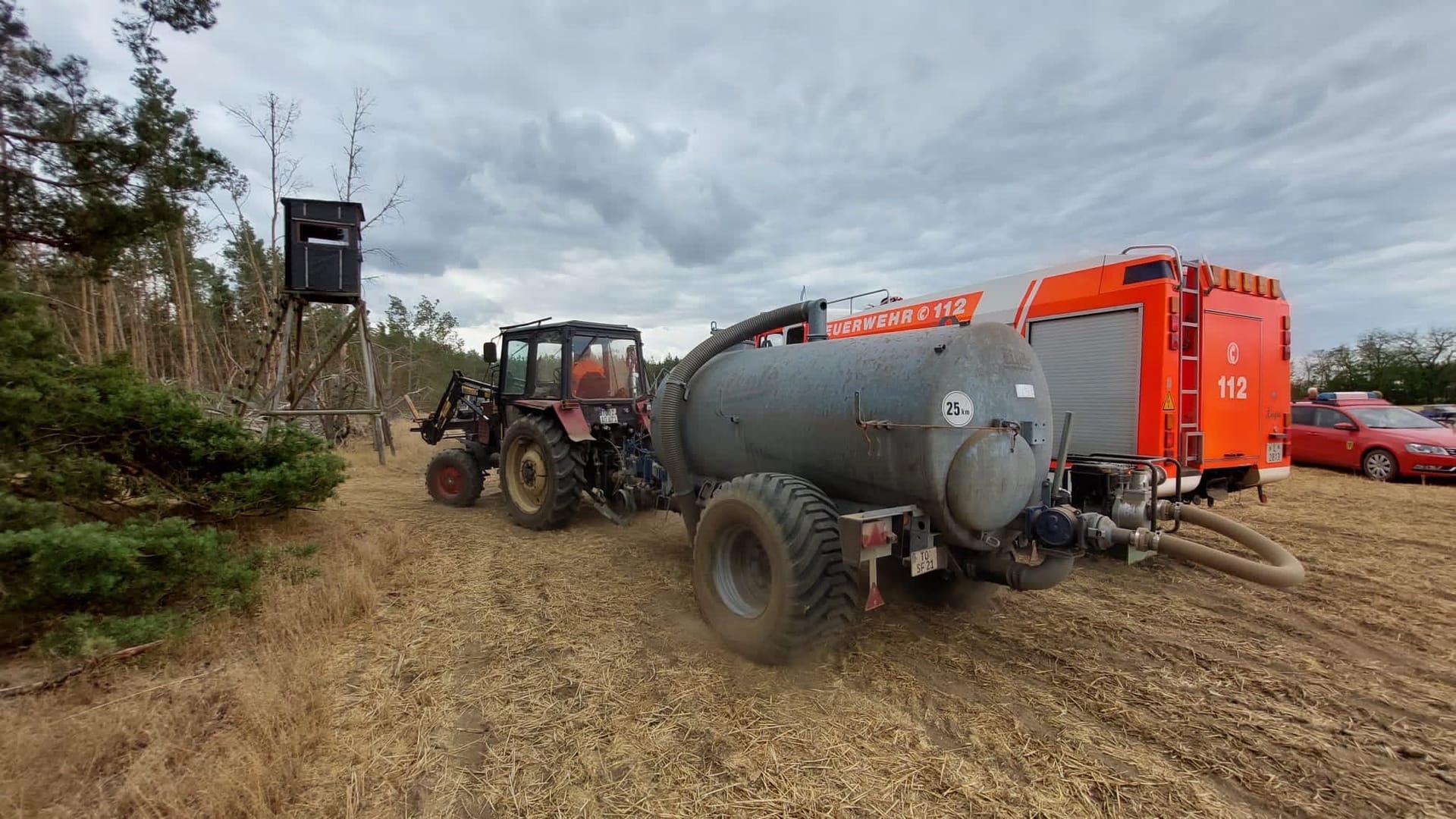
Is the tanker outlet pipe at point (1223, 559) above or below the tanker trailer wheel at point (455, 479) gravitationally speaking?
above

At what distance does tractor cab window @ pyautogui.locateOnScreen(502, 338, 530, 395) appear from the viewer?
717 cm

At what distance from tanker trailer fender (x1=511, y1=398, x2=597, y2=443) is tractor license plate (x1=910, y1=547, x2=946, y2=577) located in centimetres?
395

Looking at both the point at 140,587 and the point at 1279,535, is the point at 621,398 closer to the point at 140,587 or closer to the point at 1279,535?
the point at 140,587

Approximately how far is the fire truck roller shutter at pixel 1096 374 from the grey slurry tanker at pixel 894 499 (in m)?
1.36

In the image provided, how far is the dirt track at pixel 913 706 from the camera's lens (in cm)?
235

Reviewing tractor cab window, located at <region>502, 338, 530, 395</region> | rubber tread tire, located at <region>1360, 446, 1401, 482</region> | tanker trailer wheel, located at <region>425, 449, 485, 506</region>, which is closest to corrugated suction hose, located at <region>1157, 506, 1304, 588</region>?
tractor cab window, located at <region>502, 338, 530, 395</region>

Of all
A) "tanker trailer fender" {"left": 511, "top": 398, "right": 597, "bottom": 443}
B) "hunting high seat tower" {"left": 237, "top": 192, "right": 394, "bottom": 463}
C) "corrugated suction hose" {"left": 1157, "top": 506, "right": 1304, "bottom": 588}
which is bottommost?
"corrugated suction hose" {"left": 1157, "top": 506, "right": 1304, "bottom": 588}

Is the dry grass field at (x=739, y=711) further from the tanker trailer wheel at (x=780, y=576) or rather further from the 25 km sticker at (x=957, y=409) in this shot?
the 25 km sticker at (x=957, y=409)

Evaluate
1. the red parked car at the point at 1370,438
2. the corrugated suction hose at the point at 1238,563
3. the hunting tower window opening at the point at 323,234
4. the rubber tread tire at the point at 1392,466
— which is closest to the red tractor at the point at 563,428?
the hunting tower window opening at the point at 323,234

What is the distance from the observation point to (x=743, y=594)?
148 inches

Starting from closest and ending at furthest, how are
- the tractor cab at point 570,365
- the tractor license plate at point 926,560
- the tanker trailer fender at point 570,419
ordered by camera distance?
the tractor license plate at point 926,560
the tanker trailer fender at point 570,419
the tractor cab at point 570,365

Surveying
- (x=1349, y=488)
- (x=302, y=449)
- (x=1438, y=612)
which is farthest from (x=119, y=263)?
(x=1349, y=488)

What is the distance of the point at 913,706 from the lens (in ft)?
9.80

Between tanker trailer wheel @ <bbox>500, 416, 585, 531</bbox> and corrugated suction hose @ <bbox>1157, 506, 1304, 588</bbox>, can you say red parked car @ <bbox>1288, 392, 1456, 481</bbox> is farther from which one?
tanker trailer wheel @ <bbox>500, 416, 585, 531</bbox>
